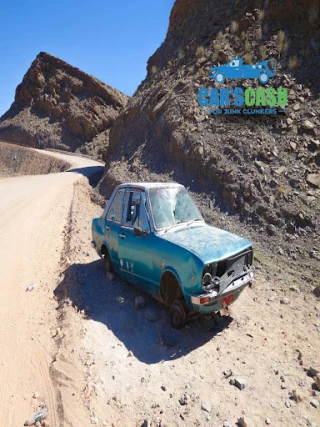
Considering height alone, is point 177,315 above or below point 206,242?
below

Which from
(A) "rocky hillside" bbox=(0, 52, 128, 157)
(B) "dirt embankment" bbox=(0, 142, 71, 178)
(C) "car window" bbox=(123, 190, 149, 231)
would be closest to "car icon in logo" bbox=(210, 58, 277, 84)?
(C) "car window" bbox=(123, 190, 149, 231)

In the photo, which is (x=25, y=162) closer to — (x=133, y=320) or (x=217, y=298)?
(x=133, y=320)

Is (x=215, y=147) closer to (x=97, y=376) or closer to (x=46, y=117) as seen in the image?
(x=97, y=376)

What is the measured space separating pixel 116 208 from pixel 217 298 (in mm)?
2726

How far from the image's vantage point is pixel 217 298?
4.14 metres

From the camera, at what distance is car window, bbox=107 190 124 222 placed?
5.93 metres

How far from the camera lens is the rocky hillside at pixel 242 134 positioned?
8.49 meters

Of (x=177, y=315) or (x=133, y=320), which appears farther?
(x=133, y=320)

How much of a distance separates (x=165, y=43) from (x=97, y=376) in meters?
22.1

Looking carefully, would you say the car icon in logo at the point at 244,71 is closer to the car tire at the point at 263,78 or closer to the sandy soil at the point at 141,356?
the car tire at the point at 263,78

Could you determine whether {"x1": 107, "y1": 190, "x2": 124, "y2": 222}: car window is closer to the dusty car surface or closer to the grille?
the dusty car surface

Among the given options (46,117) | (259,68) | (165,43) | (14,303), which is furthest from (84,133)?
(14,303)

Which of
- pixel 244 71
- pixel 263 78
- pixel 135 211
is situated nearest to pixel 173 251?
pixel 135 211

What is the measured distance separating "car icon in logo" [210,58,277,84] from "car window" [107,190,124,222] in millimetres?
9029
